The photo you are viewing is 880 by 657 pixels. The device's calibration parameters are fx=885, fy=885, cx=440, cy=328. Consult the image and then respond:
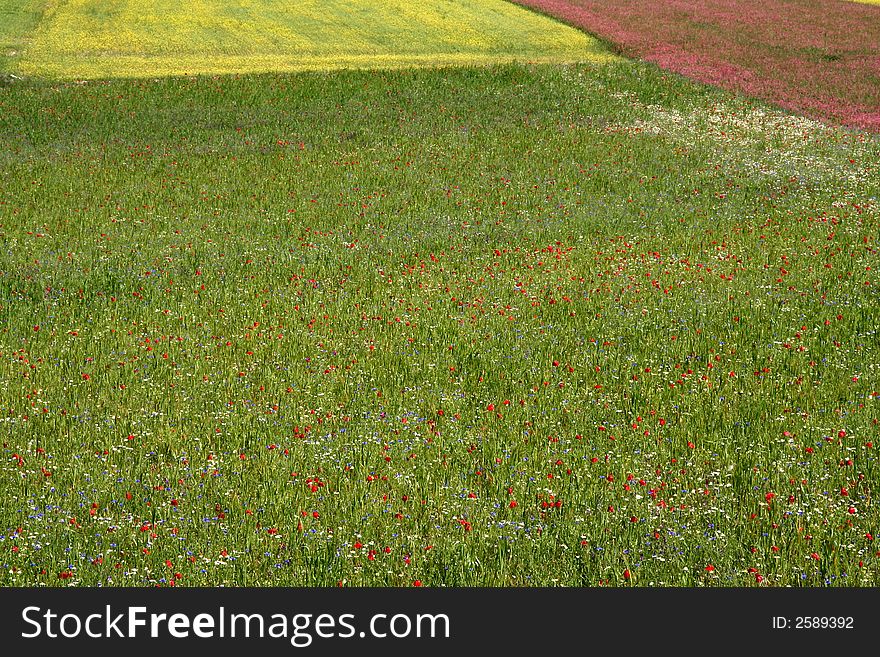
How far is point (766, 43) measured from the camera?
143 ft

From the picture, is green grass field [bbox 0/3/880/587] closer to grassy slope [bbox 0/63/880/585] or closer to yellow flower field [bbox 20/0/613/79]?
grassy slope [bbox 0/63/880/585]

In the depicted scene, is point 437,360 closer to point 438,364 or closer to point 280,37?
point 438,364

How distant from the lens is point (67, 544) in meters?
7.87

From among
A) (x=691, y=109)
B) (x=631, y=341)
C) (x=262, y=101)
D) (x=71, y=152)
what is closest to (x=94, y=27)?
(x=262, y=101)

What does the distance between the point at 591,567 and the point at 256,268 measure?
11.2 meters

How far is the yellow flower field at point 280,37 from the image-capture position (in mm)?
38844

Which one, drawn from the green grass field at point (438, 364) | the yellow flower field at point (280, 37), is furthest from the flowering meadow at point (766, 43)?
the green grass field at point (438, 364)

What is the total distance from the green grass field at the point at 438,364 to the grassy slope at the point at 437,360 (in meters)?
0.05

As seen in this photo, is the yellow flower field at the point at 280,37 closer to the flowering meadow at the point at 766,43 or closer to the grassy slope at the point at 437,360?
the flowering meadow at the point at 766,43

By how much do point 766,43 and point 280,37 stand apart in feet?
78.8

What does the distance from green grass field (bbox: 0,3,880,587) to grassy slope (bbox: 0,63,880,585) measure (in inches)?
2.1

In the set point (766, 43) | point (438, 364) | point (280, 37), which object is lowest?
point (438, 364)

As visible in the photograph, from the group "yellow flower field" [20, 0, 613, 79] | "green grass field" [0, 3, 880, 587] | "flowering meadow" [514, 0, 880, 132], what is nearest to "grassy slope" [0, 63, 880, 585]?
"green grass field" [0, 3, 880, 587]

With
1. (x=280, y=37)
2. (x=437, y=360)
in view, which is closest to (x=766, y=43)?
(x=280, y=37)
